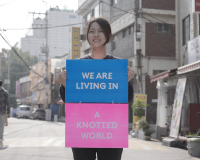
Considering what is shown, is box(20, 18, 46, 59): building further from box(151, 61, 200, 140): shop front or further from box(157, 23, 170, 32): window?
box(151, 61, 200, 140): shop front

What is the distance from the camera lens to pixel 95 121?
2953 mm

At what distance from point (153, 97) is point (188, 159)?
15.5 metres

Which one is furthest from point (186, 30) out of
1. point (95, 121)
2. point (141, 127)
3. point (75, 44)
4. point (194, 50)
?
point (75, 44)

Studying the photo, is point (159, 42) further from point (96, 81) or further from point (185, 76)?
point (96, 81)

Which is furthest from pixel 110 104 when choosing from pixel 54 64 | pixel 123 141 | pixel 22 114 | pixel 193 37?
pixel 54 64

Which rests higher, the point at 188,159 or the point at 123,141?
the point at 123,141

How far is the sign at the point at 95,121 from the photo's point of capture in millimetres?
2932

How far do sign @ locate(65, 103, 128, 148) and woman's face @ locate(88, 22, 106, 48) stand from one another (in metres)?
0.56

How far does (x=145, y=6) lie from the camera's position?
2378 centimetres

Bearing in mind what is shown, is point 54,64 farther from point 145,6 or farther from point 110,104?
point 110,104

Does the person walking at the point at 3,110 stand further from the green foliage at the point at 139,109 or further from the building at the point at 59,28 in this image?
the building at the point at 59,28

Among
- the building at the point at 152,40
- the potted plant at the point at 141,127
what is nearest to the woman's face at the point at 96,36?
the potted plant at the point at 141,127

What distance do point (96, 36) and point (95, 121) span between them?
77 cm

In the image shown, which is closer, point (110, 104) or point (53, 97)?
point (110, 104)
